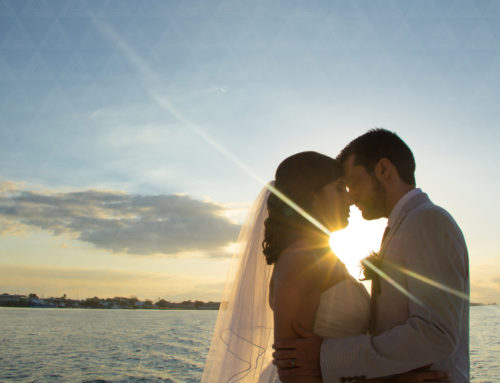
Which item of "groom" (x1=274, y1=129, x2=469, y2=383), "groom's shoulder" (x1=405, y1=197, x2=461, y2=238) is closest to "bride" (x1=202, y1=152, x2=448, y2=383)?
"groom" (x1=274, y1=129, x2=469, y2=383)

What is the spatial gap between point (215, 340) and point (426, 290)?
6.36 feet

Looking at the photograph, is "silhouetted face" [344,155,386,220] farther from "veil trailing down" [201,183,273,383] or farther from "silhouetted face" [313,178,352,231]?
"veil trailing down" [201,183,273,383]

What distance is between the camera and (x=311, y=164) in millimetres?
3172

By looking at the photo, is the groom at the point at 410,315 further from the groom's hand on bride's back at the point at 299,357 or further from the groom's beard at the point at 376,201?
the groom's beard at the point at 376,201

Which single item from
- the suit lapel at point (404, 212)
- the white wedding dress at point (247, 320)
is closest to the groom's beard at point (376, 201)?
the suit lapel at point (404, 212)

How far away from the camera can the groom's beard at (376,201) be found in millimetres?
3201

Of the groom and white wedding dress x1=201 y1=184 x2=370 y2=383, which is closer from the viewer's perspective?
the groom

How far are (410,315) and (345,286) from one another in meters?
0.49

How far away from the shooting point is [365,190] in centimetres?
329

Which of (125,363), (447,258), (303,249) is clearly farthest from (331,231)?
(125,363)

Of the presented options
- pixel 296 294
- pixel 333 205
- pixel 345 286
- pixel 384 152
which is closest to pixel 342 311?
pixel 345 286

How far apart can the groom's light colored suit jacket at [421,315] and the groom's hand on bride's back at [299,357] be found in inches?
2.4

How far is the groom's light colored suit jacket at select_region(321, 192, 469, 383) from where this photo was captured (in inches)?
93.0

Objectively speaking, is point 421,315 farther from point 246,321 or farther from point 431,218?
point 246,321
